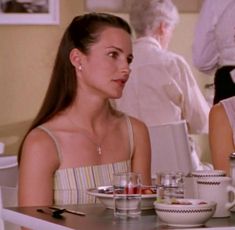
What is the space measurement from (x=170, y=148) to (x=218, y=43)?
564 mm

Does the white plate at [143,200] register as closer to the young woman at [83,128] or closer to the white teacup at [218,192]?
the white teacup at [218,192]

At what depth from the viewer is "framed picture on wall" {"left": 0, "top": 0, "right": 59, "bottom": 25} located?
3752mm

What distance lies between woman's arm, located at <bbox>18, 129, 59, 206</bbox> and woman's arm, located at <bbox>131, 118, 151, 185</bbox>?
257 mm

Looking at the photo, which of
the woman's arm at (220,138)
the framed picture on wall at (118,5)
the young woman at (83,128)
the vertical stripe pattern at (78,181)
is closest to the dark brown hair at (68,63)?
the young woman at (83,128)

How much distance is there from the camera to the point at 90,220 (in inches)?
53.4

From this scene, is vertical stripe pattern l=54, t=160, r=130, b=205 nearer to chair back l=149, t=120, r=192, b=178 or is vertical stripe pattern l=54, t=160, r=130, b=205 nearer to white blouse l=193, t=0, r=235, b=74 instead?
white blouse l=193, t=0, r=235, b=74

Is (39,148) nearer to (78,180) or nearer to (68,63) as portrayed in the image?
(78,180)

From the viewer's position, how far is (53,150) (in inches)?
75.8

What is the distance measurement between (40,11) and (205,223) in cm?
263

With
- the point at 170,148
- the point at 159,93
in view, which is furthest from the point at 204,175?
the point at 159,93

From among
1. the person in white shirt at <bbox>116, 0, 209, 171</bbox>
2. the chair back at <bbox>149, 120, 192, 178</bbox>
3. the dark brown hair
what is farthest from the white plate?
the person in white shirt at <bbox>116, 0, 209, 171</bbox>

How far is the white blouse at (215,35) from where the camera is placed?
10.8 ft

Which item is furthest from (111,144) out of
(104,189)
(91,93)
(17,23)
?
(17,23)

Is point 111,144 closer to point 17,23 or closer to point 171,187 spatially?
point 171,187
